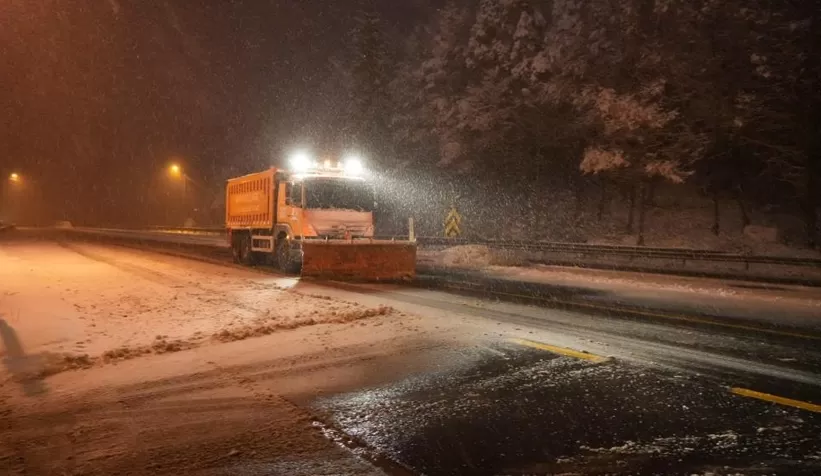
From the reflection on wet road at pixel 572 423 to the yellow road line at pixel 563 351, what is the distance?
1.33ft

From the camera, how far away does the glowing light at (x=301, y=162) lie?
1883cm

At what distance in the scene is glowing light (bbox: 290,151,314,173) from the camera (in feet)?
61.8

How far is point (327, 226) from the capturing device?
703 inches

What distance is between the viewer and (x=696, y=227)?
109ft

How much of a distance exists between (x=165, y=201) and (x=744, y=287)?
78383 mm

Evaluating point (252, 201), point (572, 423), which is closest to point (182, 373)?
point (572, 423)

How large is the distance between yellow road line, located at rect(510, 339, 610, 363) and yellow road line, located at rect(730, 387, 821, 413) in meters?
1.60

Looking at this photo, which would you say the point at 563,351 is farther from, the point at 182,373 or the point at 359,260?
the point at 359,260

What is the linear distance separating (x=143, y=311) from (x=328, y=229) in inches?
292

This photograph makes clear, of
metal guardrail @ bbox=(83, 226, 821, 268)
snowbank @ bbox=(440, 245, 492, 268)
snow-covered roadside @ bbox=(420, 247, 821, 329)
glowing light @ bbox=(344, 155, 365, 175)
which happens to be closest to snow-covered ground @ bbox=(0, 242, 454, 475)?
snow-covered roadside @ bbox=(420, 247, 821, 329)

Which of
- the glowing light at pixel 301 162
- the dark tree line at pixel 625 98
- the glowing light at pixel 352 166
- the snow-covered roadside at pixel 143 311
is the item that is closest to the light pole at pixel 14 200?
the dark tree line at pixel 625 98

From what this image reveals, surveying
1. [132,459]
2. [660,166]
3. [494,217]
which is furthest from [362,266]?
[494,217]

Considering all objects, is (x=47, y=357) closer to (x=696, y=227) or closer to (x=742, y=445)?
(x=742, y=445)

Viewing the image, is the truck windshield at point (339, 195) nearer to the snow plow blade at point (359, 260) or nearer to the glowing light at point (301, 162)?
the glowing light at point (301, 162)
